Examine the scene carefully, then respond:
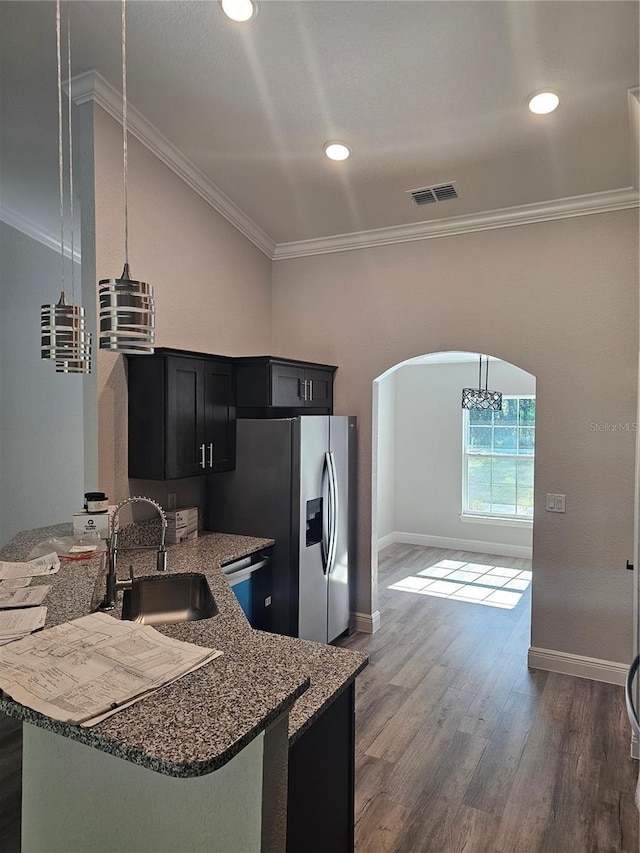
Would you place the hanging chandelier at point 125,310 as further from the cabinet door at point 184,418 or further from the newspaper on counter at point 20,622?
the cabinet door at point 184,418

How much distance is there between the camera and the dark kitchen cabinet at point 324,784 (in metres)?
1.38

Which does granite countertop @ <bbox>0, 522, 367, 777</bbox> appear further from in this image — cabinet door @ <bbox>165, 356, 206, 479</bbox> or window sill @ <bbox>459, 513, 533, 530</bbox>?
window sill @ <bbox>459, 513, 533, 530</bbox>

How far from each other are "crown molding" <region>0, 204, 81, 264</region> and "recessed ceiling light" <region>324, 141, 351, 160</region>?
2406 mm

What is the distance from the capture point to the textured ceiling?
2223 mm

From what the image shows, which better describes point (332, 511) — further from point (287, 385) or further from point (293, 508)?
point (287, 385)

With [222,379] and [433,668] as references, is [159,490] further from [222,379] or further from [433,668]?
[433,668]

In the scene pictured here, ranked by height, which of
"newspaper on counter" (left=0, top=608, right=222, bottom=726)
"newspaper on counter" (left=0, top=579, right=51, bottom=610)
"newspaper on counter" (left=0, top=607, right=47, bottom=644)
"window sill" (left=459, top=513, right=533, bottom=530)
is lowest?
"window sill" (left=459, top=513, right=533, bottom=530)

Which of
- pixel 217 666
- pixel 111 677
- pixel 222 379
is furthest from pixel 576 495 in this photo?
pixel 111 677

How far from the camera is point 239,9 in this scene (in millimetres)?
2166

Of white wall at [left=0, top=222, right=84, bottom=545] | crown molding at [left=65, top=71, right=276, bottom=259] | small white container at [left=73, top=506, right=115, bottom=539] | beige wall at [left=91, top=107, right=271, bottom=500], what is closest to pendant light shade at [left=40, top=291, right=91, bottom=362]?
beige wall at [left=91, top=107, right=271, bottom=500]

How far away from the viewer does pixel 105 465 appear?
300cm

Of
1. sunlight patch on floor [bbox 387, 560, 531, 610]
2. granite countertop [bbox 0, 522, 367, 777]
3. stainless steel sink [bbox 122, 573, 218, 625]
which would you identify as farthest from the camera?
sunlight patch on floor [bbox 387, 560, 531, 610]

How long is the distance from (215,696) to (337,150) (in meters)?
3.01

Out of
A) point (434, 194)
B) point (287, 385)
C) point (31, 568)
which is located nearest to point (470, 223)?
point (434, 194)
